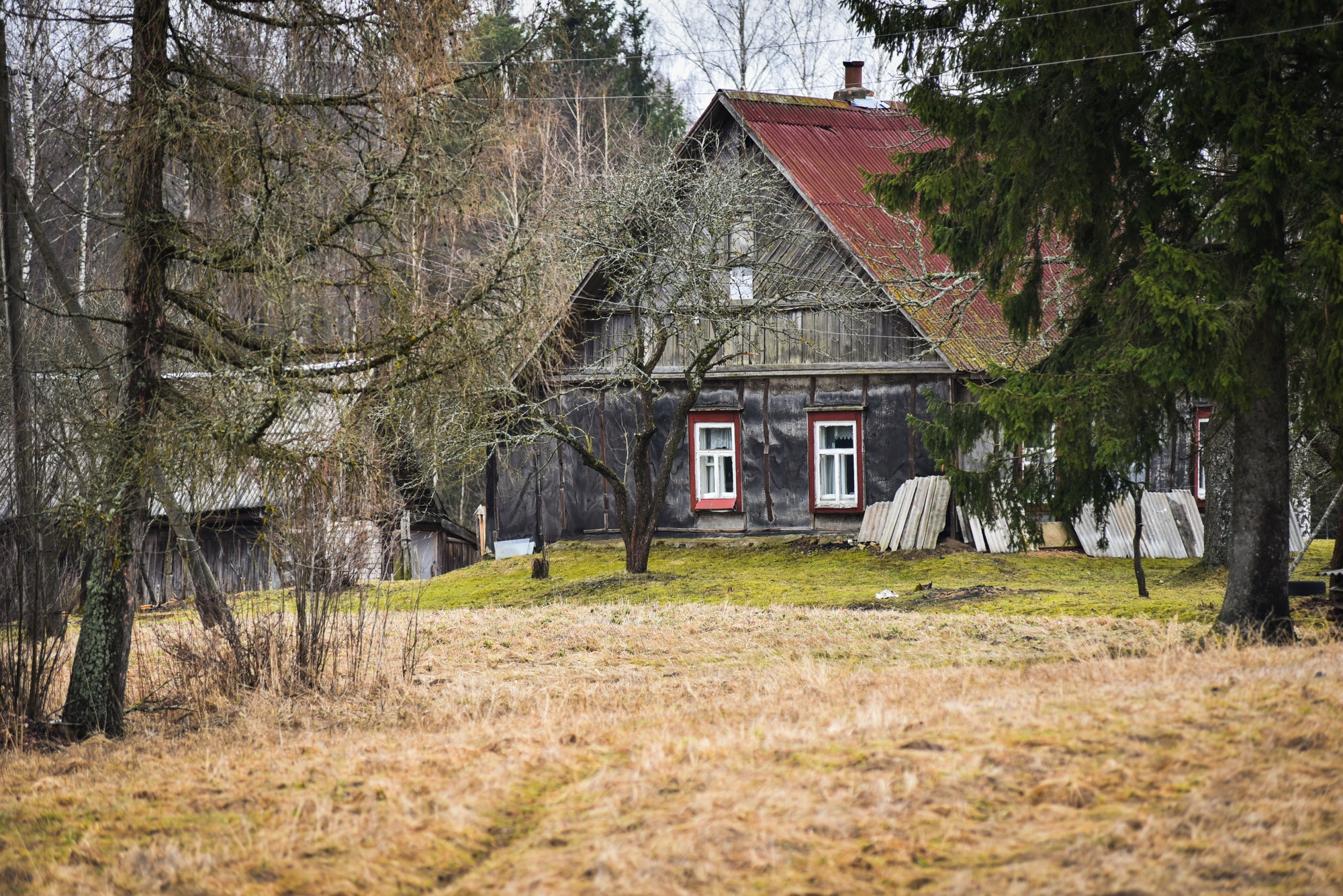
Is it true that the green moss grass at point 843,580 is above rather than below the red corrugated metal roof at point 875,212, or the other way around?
below

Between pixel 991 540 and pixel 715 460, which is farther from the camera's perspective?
pixel 715 460

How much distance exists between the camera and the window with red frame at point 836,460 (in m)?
21.7

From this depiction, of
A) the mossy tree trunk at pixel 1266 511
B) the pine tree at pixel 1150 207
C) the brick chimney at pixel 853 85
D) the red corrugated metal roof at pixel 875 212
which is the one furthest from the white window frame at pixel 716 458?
the mossy tree trunk at pixel 1266 511

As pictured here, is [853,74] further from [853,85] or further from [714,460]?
[714,460]

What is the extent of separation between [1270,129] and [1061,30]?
1.76 meters

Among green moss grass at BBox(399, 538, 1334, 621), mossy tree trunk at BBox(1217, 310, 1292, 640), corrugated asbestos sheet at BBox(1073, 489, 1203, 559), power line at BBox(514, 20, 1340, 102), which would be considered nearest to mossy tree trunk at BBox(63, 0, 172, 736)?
power line at BBox(514, 20, 1340, 102)

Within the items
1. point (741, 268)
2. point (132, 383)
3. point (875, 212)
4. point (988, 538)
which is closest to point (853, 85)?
point (875, 212)

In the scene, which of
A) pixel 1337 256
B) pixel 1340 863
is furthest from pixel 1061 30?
pixel 1340 863

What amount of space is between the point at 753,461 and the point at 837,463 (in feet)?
5.36

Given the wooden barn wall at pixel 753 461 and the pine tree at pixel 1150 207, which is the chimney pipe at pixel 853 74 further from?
the pine tree at pixel 1150 207

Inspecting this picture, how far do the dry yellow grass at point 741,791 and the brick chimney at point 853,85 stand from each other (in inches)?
813

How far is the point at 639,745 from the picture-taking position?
6074 millimetres

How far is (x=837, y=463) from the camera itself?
22031 millimetres

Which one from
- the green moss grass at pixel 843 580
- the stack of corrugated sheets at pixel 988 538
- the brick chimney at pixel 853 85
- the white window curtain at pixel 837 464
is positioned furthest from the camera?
the brick chimney at pixel 853 85
